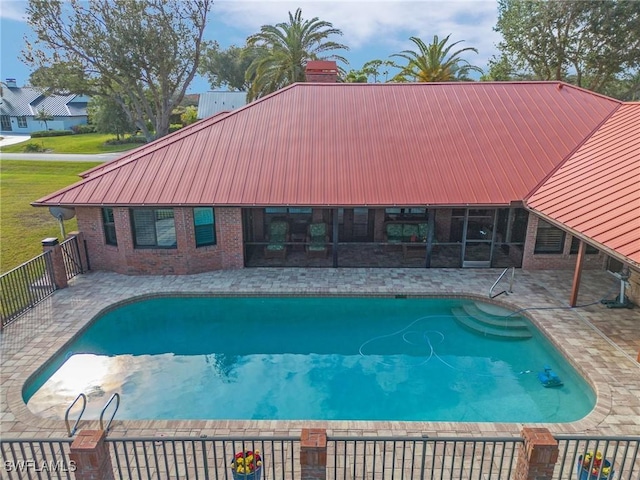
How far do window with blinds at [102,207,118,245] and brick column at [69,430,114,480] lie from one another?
9267mm

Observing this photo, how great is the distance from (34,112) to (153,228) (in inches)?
2388

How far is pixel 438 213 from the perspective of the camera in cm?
1611

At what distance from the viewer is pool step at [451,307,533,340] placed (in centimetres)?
1085

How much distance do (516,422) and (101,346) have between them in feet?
Result: 30.5

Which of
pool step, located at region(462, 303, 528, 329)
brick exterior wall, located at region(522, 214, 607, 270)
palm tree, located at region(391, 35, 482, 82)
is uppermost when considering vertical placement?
palm tree, located at region(391, 35, 482, 82)

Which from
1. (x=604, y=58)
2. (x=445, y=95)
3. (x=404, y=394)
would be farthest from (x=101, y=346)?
(x=604, y=58)

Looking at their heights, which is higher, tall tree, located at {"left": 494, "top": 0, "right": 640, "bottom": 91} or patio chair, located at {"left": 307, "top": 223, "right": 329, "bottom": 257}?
tall tree, located at {"left": 494, "top": 0, "right": 640, "bottom": 91}

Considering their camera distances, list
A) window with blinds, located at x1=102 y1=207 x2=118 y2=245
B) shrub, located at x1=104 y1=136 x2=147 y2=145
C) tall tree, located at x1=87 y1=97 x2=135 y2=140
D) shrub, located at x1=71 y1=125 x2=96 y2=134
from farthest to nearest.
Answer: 1. shrub, located at x1=71 y1=125 x2=96 y2=134
2. shrub, located at x1=104 y1=136 x2=147 y2=145
3. tall tree, located at x1=87 y1=97 x2=135 y2=140
4. window with blinds, located at x1=102 y1=207 x2=118 y2=245

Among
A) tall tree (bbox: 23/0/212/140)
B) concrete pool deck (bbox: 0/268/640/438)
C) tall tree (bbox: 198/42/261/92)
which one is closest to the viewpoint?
concrete pool deck (bbox: 0/268/640/438)

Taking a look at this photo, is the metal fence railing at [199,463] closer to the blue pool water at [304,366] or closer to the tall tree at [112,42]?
the blue pool water at [304,366]

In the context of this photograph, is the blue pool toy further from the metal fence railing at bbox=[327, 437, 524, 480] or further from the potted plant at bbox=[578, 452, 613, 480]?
the potted plant at bbox=[578, 452, 613, 480]

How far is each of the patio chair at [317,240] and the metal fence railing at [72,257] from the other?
7303 millimetres

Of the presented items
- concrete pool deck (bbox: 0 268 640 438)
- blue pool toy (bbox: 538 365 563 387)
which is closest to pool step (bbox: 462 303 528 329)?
concrete pool deck (bbox: 0 268 640 438)

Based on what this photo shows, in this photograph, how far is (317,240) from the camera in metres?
15.1
